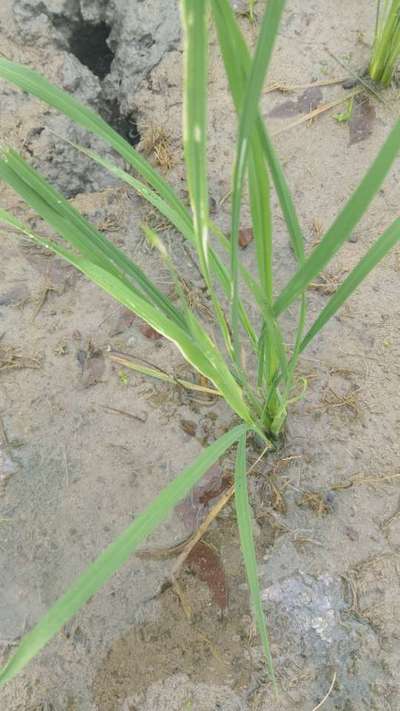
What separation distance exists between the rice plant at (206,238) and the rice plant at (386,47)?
2.73 ft

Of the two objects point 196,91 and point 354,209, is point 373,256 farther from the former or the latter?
point 196,91

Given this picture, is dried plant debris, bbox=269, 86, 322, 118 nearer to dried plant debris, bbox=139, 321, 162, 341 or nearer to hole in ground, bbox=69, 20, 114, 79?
hole in ground, bbox=69, 20, 114, 79

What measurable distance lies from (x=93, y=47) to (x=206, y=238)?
140 cm

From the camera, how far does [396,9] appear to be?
127cm

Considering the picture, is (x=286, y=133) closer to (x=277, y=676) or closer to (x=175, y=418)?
(x=175, y=418)

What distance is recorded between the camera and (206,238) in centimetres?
61

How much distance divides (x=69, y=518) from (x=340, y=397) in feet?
1.88

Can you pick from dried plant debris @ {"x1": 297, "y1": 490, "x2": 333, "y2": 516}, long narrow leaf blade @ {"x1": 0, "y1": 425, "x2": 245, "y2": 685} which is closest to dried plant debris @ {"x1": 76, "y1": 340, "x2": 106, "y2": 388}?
dried plant debris @ {"x1": 297, "y1": 490, "x2": 333, "y2": 516}

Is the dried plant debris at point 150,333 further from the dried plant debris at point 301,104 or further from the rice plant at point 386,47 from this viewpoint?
the rice plant at point 386,47

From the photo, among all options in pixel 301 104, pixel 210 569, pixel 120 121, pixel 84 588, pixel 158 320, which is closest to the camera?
pixel 84 588

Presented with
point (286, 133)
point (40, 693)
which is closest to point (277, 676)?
point (40, 693)

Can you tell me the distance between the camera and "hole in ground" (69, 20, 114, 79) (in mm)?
1687

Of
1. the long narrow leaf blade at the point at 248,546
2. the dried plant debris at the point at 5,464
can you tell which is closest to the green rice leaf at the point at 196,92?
the long narrow leaf blade at the point at 248,546

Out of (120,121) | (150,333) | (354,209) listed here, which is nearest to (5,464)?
(150,333)
